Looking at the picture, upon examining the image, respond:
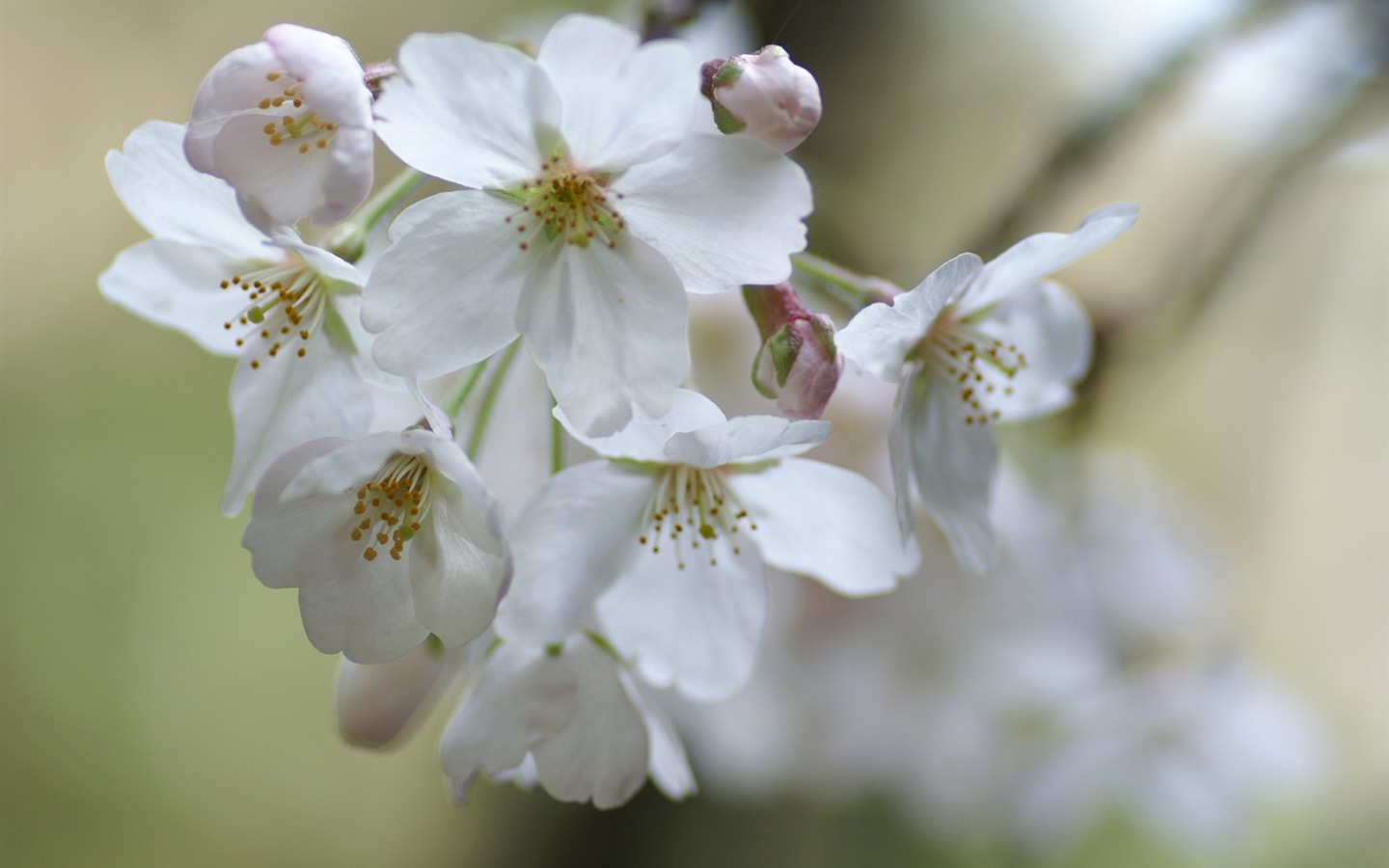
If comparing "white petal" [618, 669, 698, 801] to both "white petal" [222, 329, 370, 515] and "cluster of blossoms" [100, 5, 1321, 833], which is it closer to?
"cluster of blossoms" [100, 5, 1321, 833]

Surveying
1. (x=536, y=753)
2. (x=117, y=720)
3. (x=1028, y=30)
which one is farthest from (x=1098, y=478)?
(x=117, y=720)

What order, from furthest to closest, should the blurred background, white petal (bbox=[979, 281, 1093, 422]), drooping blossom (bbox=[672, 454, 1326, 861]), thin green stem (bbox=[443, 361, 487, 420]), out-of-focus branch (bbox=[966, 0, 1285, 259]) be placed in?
the blurred background
drooping blossom (bbox=[672, 454, 1326, 861])
out-of-focus branch (bbox=[966, 0, 1285, 259])
white petal (bbox=[979, 281, 1093, 422])
thin green stem (bbox=[443, 361, 487, 420])

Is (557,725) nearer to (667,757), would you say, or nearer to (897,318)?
(667,757)

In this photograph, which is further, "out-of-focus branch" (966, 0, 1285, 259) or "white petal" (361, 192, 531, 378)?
"out-of-focus branch" (966, 0, 1285, 259)

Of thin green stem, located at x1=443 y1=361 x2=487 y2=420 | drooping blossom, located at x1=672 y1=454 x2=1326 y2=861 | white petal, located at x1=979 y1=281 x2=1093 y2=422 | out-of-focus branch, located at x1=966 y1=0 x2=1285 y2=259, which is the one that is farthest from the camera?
drooping blossom, located at x1=672 y1=454 x2=1326 y2=861

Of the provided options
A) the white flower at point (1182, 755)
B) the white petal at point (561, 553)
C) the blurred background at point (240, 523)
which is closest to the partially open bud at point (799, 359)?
the white petal at point (561, 553)

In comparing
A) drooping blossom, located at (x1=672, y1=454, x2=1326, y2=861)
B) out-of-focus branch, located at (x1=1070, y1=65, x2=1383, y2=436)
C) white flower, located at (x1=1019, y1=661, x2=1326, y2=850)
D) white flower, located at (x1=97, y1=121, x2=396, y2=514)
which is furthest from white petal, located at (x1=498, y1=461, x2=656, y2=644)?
white flower, located at (x1=1019, y1=661, x2=1326, y2=850)

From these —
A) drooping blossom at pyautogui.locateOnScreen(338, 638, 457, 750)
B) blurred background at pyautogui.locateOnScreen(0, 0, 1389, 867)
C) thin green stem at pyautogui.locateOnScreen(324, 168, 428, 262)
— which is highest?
thin green stem at pyautogui.locateOnScreen(324, 168, 428, 262)

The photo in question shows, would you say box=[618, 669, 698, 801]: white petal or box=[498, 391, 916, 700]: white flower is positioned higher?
box=[498, 391, 916, 700]: white flower
